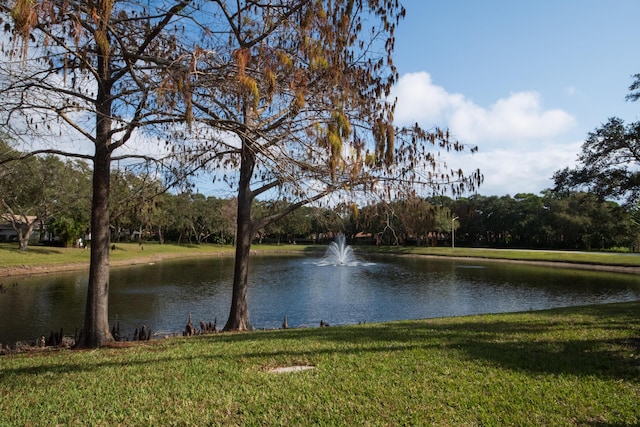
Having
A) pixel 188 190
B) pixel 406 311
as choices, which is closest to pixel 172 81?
pixel 188 190

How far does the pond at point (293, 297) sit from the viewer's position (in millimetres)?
16656

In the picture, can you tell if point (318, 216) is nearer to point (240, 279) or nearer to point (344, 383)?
point (240, 279)

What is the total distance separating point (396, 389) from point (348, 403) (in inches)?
27.7

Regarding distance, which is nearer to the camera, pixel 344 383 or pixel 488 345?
pixel 344 383

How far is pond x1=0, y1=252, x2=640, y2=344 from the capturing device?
16.7 meters

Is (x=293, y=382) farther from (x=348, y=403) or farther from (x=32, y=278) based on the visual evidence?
(x=32, y=278)

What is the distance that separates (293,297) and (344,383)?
17322mm

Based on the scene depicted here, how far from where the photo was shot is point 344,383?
532 cm

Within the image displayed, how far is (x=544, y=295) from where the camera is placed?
77.0 ft

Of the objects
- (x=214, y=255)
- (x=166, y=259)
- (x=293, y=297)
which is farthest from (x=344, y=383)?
(x=214, y=255)

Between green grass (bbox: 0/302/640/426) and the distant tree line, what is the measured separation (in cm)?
196

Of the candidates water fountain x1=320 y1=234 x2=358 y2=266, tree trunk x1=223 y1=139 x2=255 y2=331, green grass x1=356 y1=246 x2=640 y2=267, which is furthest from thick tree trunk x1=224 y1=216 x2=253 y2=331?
green grass x1=356 y1=246 x2=640 y2=267

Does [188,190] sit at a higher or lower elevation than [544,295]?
higher

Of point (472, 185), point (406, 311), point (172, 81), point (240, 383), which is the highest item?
point (172, 81)
